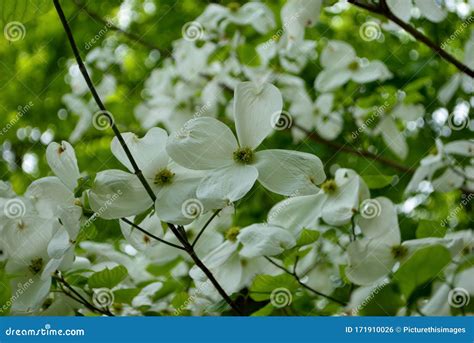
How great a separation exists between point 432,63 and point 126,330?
886 mm

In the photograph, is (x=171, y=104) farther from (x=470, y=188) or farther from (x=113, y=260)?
(x=470, y=188)

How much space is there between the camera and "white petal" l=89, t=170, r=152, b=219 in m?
0.63

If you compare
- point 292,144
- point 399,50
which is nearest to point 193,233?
point 292,144

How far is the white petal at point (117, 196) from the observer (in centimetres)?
63

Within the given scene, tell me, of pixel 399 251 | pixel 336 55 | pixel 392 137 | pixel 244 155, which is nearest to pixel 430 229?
pixel 399 251

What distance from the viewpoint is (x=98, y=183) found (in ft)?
2.06

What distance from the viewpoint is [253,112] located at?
0.67 m

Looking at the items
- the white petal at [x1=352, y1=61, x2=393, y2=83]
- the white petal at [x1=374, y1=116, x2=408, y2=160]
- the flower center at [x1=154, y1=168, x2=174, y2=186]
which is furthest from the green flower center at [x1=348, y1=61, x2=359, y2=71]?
the flower center at [x1=154, y1=168, x2=174, y2=186]

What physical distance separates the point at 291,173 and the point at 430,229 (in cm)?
21

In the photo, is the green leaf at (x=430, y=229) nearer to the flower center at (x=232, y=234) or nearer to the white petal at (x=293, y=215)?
the white petal at (x=293, y=215)

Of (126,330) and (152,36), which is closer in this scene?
(126,330)

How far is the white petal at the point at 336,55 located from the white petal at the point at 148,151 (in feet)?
2.18

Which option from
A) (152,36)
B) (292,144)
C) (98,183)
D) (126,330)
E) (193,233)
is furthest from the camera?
(152,36)

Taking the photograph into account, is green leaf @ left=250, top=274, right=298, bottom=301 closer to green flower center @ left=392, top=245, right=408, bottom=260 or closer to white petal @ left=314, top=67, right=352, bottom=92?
green flower center @ left=392, top=245, right=408, bottom=260
